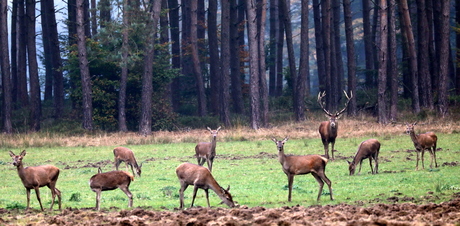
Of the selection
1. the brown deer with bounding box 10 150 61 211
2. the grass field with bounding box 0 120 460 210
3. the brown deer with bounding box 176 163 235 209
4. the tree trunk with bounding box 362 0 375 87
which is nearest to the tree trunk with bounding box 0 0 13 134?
the grass field with bounding box 0 120 460 210

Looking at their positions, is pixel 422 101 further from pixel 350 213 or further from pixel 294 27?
pixel 294 27

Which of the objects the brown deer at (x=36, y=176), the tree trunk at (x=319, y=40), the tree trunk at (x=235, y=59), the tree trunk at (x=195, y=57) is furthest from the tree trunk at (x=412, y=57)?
the brown deer at (x=36, y=176)

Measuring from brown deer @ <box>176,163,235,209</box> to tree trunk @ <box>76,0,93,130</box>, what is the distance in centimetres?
2431

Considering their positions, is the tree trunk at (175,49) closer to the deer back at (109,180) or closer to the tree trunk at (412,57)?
the tree trunk at (412,57)

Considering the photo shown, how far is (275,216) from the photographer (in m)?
9.87

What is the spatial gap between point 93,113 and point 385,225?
32.3m

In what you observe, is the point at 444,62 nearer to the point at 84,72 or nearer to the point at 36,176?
the point at 84,72

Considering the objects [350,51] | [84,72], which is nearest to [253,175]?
[84,72]

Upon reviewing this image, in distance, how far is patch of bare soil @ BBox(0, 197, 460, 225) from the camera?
9305 millimetres

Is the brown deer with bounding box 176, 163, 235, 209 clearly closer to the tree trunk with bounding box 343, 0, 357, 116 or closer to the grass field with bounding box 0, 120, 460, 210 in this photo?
the grass field with bounding box 0, 120, 460, 210

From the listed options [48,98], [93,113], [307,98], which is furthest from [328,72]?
[48,98]

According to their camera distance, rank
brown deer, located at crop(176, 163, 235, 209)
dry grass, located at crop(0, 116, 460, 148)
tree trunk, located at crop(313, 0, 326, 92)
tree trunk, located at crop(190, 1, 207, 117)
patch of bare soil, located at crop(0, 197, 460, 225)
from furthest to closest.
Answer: tree trunk, located at crop(313, 0, 326, 92)
tree trunk, located at crop(190, 1, 207, 117)
dry grass, located at crop(0, 116, 460, 148)
brown deer, located at crop(176, 163, 235, 209)
patch of bare soil, located at crop(0, 197, 460, 225)

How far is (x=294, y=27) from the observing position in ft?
381

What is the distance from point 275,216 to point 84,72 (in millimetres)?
27913
